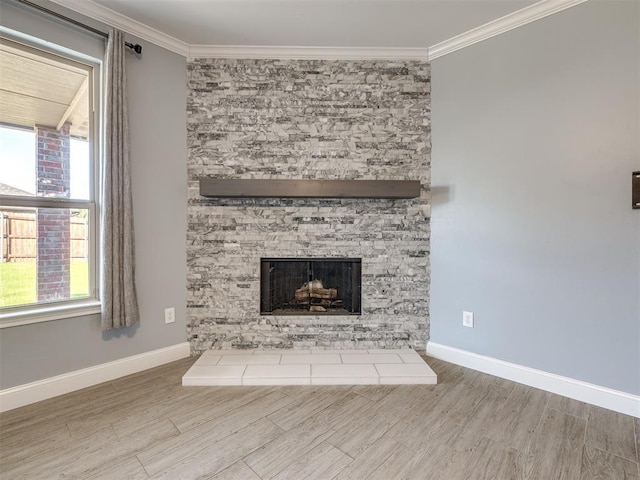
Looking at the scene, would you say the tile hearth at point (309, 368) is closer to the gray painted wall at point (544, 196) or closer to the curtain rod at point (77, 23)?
the gray painted wall at point (544, 196)

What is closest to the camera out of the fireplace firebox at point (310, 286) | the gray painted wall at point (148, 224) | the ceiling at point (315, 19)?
the gray painted wall at point (148, 224)

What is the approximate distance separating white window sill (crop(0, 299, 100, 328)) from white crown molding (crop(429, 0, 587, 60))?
11.1 ft

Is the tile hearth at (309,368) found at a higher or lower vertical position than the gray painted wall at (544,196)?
lower

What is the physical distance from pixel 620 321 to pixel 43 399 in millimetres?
3688

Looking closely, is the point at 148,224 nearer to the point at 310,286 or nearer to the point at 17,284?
the point at 17,284

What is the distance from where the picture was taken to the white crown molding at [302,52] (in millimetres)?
2502

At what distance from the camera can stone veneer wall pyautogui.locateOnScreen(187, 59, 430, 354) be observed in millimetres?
2529

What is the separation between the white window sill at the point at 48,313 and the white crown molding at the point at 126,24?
2025mm

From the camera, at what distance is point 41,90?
6.43 ft

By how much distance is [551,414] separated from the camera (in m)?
1.74

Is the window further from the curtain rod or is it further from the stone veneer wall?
the stone veneer wall

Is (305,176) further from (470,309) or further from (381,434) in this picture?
(381,434)

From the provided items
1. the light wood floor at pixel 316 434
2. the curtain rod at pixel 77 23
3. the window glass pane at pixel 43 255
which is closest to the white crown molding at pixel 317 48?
the curtain rod at pixel 77 23

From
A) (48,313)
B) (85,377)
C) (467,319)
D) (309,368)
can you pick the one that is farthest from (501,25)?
(85,377)
